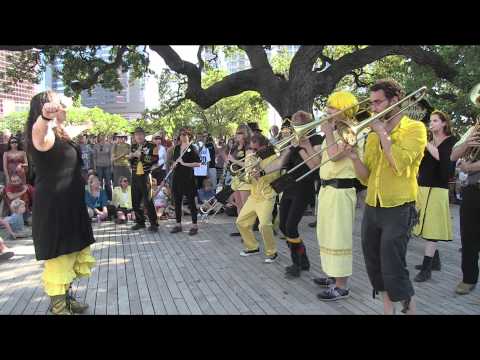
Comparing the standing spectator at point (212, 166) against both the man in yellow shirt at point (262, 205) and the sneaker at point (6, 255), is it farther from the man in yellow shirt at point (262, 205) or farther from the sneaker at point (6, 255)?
the sneaker at point (6, 255)

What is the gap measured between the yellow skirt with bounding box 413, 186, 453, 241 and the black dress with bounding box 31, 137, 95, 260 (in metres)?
3.82

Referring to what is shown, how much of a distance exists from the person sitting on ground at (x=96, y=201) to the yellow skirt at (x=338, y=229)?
6.77 m

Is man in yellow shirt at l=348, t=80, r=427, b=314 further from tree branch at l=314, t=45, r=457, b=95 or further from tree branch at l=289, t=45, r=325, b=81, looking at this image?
tree branch at l=314, t=45, r=457, b=95

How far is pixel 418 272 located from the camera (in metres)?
5.81

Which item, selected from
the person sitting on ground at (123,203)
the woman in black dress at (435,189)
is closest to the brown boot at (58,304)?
the woman in black dress at (435,189)

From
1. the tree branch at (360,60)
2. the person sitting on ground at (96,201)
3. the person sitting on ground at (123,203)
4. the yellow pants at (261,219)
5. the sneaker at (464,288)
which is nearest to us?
the sneaker at (464,288)

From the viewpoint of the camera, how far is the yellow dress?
4.62 meters

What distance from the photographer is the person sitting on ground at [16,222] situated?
846 centimetres

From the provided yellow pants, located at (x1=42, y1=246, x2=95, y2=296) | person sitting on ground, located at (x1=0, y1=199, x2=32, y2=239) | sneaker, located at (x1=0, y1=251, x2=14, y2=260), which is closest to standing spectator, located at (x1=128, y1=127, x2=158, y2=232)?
person sitting on ground, located at (x1=0, y1=199, x2=32, y2=239)

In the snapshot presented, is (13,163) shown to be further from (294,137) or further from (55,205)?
(294,137)

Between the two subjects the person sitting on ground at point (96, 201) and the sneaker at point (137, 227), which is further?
the person sitting on ground at point (96, 201)

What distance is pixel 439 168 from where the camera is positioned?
17.9ft

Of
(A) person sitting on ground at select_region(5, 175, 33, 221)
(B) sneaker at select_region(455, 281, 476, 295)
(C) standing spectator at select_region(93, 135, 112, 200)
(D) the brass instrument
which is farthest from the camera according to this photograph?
(C) standing spectator at select_region(93, 135, 112, 200)

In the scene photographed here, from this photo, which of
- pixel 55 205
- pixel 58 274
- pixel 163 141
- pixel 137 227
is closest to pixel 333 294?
pixel 58 274
